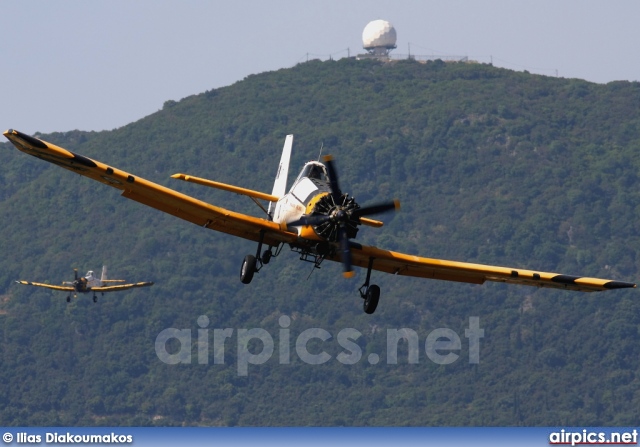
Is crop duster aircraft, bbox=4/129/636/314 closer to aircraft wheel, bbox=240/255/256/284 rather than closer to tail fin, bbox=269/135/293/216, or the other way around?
aircraft wheel, bbox=240/255/256/284

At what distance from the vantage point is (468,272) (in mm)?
47625

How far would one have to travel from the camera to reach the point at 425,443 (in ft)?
589

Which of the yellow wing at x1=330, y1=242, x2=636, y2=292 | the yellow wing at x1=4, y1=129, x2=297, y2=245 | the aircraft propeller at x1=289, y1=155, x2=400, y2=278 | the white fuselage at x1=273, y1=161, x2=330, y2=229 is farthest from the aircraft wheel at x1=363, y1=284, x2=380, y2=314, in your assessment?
the white fuselage at x1=273, y1=161, x2=330, y2=229

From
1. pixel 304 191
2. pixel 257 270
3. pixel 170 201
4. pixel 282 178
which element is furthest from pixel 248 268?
pixel 282 178

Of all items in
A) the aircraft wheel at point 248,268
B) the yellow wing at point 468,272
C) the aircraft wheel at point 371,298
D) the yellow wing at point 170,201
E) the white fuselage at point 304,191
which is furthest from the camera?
the yellow wing at point 468,272

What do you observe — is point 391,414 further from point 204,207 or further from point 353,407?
point 204,207

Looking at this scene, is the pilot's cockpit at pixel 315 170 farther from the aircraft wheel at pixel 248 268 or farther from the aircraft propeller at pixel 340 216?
the aircraft wheel at pixel 248 268

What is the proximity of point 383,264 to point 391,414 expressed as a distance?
153 meters

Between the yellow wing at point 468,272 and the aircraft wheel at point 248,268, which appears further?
the yellow wing at point 468,272

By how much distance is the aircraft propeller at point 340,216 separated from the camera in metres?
41.3

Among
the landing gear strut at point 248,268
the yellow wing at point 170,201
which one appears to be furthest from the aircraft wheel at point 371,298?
the landing gear strut at point 248,268

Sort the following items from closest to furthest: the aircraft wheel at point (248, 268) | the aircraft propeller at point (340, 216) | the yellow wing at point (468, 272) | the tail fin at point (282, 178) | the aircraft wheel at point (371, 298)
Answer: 1. the aircraft propeller at point (340, 216)
2. the aircraft wheel at point (371, 298)
3. the aircraft wheel at point (248, 268)
4. the yellow wing at point (468, 272)
5. the tail fin at point (282, 178)

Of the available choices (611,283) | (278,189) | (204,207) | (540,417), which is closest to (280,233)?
(204,207)

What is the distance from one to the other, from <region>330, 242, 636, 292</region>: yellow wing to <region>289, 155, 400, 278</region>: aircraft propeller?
3.58 metres
